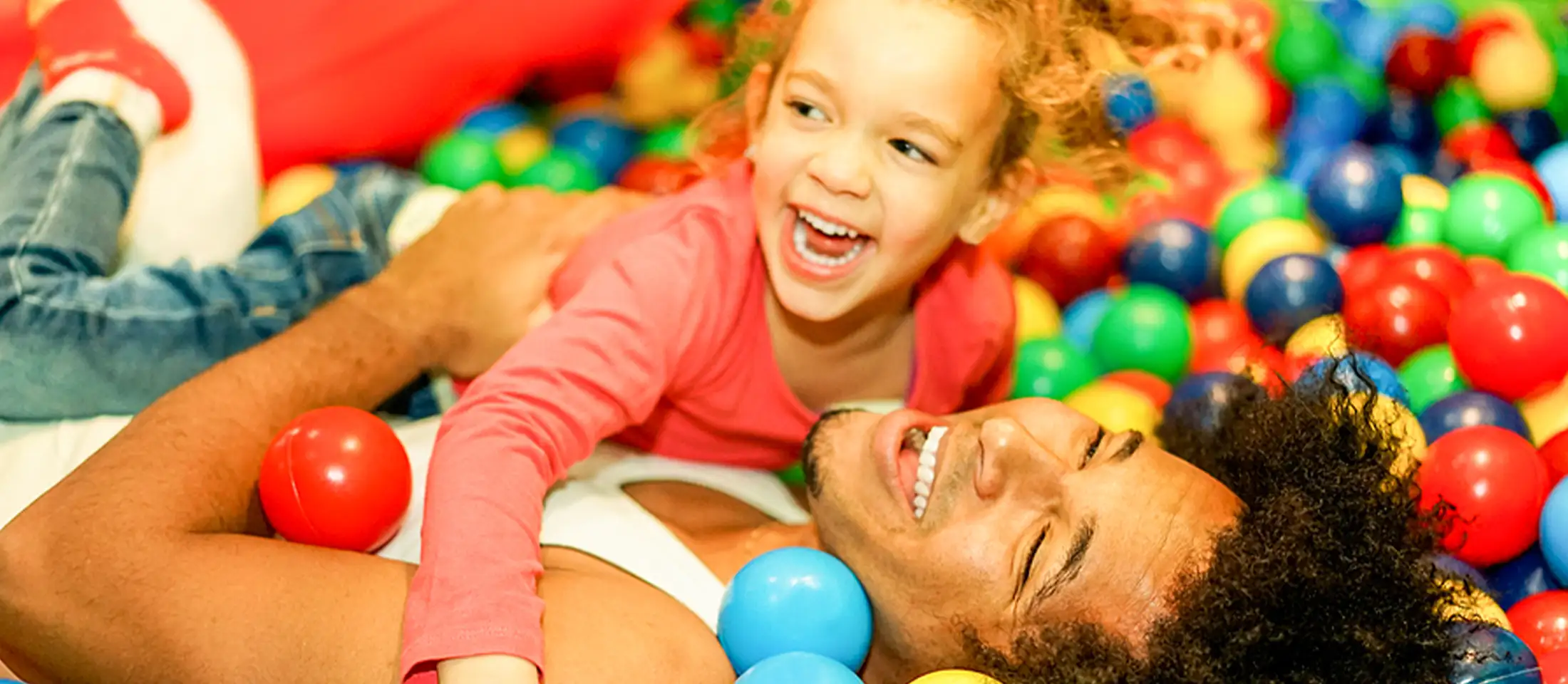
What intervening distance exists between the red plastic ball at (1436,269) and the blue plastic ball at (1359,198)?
0.15m

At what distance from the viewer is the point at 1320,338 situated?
1.84 metres

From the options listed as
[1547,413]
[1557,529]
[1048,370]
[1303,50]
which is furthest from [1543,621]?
[1303,50]

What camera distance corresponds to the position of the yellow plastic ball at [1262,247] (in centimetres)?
220

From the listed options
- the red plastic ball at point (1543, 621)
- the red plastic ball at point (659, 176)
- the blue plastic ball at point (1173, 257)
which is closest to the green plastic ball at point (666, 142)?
the red plastic ball at point (659, 176)

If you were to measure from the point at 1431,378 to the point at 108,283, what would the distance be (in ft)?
5.51

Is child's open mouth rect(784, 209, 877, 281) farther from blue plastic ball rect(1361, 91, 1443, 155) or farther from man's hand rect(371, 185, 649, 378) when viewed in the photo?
blue plastic ball rect(1361, 91, 1443, 155)

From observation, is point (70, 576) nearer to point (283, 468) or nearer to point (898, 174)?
point (283, 468)

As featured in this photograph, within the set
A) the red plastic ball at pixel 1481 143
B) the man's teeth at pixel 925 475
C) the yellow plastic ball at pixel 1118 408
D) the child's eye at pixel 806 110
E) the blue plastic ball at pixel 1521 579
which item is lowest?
the yellow plastic ball at pixel 1118 408

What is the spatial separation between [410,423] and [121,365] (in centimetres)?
34

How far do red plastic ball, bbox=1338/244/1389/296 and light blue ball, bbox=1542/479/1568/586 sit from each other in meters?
0.54

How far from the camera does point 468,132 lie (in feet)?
8.50

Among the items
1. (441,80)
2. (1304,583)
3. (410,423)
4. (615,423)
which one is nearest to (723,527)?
(615,423)

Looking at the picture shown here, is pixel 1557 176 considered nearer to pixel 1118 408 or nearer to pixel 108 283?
pixel 1118 408

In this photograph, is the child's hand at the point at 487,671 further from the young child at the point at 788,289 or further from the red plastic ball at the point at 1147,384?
the red plastic ball at the point at 1147,384
